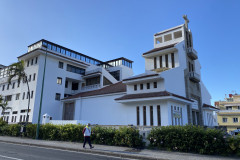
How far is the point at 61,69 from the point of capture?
32.2 m

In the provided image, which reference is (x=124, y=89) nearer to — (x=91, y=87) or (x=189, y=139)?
(x=91, y=87)

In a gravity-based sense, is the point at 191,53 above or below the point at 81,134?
above

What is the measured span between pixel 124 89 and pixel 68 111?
1161 centimetres

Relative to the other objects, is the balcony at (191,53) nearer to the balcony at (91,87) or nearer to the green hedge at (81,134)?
the balcony at (91,87)

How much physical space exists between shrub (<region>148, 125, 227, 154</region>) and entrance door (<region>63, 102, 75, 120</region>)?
1988cm

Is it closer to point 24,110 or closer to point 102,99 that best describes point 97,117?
point 102,99

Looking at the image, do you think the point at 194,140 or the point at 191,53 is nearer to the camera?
the point at 194,140

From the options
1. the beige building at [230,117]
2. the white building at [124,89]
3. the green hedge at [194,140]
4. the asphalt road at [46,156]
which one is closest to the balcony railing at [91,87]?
the white building at [124,89]

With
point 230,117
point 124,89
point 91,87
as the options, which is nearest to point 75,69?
point 91,87

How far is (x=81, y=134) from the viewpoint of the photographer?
14.5 m

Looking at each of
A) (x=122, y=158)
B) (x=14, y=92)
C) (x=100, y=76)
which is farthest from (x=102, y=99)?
(x=14, y=92)

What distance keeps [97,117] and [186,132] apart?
16494mm

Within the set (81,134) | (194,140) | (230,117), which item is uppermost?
(230,117)

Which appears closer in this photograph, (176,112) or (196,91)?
(176,112)
